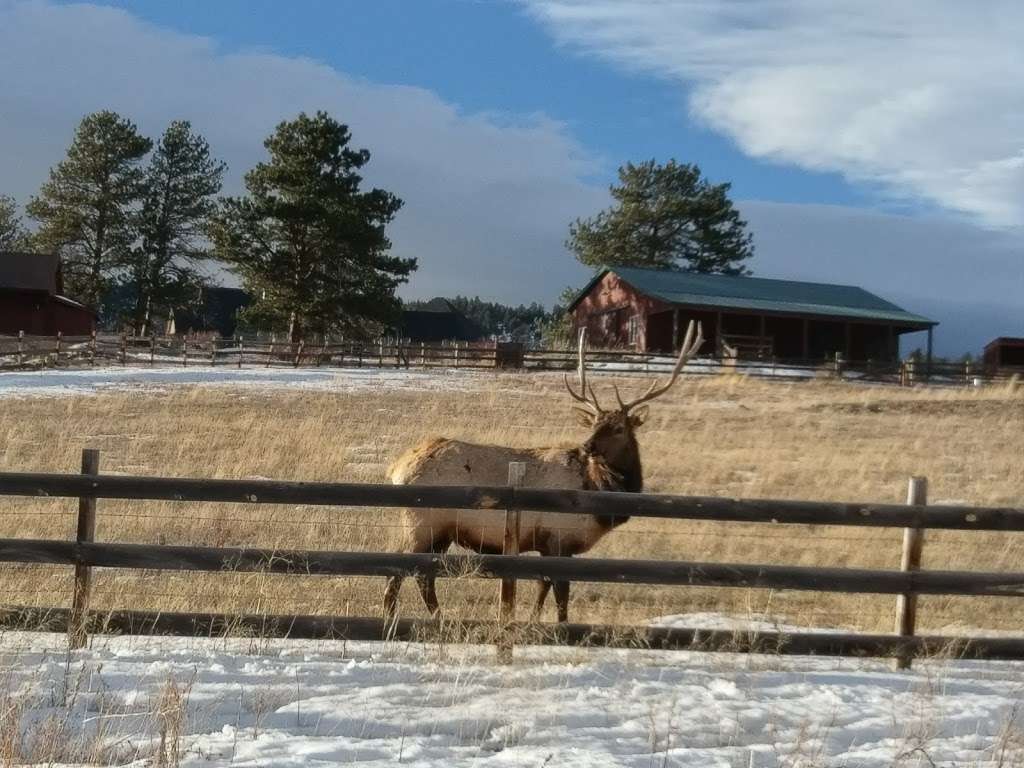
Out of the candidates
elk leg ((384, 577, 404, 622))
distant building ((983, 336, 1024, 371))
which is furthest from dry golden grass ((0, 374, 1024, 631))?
distant building ((983, 336, 1024, 371))

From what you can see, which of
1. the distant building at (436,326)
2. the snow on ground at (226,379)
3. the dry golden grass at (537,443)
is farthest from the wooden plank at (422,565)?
the distant building at (436,326)

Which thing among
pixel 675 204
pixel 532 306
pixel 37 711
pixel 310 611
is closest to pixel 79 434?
pixel 310 611

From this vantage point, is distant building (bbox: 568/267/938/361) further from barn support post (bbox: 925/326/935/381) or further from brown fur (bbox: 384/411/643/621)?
brown fur (bbox: 384/411/643/621)

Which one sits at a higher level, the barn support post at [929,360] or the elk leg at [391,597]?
the barn support post at [929,360]

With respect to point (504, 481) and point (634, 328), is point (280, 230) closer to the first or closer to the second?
point (634, 328)

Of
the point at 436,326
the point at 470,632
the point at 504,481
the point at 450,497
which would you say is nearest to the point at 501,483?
the point at 504,481

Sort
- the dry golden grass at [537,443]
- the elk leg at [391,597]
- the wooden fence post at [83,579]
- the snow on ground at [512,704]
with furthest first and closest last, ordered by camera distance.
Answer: the dry golden grass at [537,443]
the elk leg at [391,597]
the wooden fence post at [83,579]
the snow on ground at [512,704]

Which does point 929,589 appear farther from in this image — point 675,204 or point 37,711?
point 675,204

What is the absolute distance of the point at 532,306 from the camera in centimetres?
15638

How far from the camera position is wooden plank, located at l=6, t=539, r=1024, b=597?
6.55 metres

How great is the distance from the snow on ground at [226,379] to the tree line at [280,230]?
10.3 meters

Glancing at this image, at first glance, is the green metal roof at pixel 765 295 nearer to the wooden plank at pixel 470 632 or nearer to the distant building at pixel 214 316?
the distant building at pixel 214 316

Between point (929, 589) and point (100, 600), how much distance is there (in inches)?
239

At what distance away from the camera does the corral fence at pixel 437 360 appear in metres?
39.8
